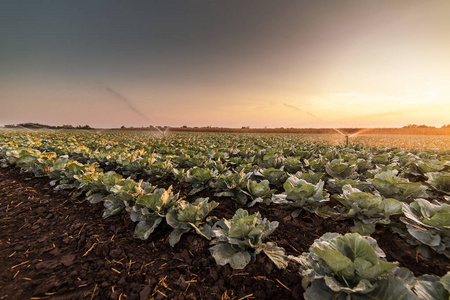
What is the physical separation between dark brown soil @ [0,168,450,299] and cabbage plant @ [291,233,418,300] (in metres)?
0.33

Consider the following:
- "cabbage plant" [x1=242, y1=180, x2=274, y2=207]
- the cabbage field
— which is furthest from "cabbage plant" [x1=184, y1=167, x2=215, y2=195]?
"cabbage plant" [x1=242, y1=180, x2=274, y2=207]

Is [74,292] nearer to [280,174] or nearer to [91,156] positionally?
[280,174]

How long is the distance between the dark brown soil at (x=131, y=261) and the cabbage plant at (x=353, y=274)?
1.08 ft

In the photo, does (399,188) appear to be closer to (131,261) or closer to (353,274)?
(353,274)

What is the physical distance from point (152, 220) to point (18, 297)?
1.39m

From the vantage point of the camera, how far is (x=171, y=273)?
81.9 inches

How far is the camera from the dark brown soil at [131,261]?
6.15ft

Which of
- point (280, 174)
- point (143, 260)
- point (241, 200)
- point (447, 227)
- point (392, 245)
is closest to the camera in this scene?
point (447, 227)

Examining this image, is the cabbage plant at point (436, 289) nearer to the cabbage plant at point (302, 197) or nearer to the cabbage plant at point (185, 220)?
the cabbage plant at point (302, 197)

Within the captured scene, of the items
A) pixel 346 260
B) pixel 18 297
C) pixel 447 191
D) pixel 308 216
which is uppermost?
pixel 346 260

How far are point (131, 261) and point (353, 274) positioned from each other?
2.27m

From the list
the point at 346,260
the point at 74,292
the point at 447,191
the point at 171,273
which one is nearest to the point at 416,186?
the point at 447,191

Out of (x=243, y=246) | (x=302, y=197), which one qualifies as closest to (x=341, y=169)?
(x=302, y=197)

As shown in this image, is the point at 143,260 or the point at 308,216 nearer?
the point at 143,260
